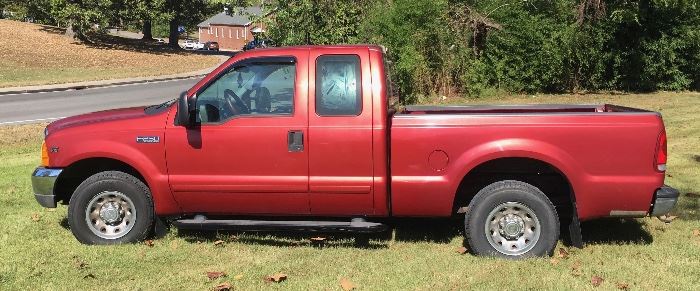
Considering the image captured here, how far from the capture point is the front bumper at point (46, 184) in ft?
18.1

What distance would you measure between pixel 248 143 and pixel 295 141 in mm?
393

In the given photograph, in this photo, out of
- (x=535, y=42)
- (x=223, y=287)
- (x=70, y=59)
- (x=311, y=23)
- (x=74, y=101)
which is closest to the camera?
(x=223, y=287)

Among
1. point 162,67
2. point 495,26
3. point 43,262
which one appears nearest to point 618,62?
point 495,26

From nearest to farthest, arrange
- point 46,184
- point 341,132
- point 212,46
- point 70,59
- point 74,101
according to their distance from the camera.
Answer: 1. point 341,132
2. point 46,184
3. point 74,101
4. point 70,59
5. point 212,46

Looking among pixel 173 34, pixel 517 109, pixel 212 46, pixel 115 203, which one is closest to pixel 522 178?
pixel 517 109

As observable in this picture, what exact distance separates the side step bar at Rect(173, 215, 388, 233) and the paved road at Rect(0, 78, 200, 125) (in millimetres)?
11808

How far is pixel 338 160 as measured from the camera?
5.16 meters

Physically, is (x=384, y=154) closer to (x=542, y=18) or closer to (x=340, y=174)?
(x=340, y=174)

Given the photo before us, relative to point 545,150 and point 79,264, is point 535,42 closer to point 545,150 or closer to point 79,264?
point 545,150

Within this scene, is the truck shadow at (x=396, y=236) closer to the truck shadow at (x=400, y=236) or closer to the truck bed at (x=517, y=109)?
the truck shadow at (x=400, y=236)

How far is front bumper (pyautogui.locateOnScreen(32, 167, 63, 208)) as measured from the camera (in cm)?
552

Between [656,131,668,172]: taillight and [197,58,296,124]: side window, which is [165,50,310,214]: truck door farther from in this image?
[656,131,668,172]: taillight

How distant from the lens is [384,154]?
16.6 ft

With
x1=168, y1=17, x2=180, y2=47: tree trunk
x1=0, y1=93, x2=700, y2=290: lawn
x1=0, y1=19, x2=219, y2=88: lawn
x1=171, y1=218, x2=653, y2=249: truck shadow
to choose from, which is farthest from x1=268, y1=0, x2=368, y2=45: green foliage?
x1=168, y1=17, x2=180, y2=47: tree trunk
